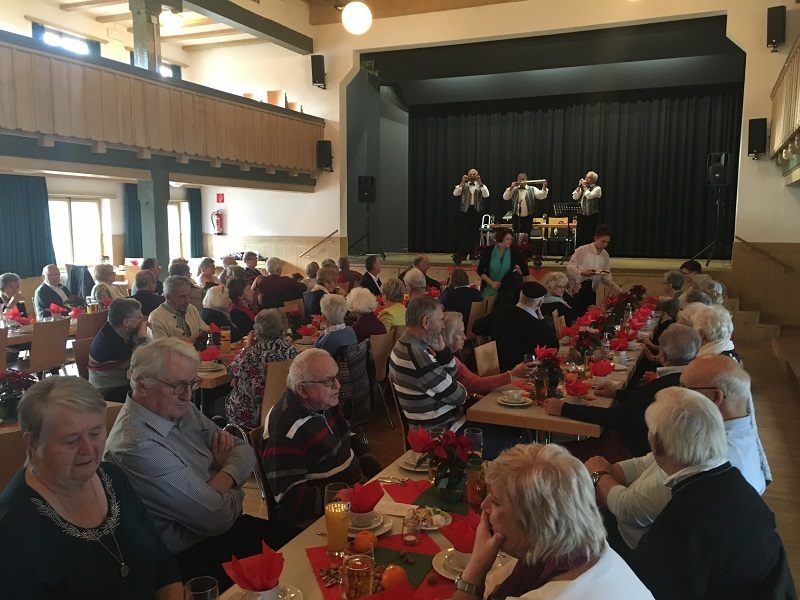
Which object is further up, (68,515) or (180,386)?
(180,386)

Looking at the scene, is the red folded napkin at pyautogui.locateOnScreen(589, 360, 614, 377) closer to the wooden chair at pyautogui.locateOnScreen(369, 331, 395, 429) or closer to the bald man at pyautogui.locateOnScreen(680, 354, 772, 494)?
the bald man at pyautogui.locateOnScreen(680, 354, 772, 494)

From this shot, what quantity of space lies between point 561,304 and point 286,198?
941 cm

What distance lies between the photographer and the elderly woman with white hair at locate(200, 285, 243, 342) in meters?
6.01

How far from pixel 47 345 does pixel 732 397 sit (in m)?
5.82

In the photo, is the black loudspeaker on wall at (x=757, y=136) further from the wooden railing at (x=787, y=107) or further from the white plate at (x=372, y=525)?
the white plate at (x=372, y=525)

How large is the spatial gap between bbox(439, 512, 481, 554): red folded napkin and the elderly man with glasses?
0.97 metres

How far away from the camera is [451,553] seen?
198 cm

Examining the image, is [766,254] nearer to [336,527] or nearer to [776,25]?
[776,25]

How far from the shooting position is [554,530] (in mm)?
1403

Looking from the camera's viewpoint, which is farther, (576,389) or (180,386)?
(576,389)

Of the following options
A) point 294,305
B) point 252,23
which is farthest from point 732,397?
point 252,23

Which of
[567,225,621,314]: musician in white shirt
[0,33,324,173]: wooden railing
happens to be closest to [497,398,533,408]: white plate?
[567,225,621,314]: musician in white shirt

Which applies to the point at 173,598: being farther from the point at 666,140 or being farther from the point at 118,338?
the point at 666,140

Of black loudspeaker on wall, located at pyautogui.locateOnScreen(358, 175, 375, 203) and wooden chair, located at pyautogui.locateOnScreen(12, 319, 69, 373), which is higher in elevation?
black loudspeaker on wall, located at pyautogui.locateOnScreen(358, 175, 375, 203)
